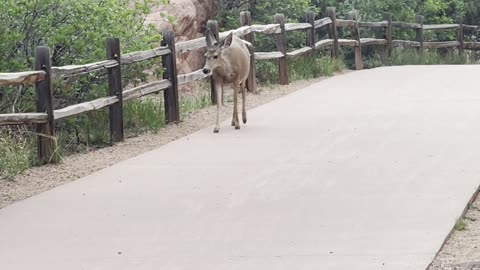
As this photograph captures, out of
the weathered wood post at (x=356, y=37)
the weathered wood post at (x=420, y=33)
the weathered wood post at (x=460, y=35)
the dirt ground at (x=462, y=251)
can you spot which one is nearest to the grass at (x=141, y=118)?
the dirt ground at (x=462, y=251)

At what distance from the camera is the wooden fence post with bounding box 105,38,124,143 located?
1355cm

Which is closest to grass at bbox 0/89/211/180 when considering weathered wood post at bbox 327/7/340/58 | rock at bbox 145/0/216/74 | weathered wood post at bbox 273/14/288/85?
weathered wood post at bbox 273/14/288/85

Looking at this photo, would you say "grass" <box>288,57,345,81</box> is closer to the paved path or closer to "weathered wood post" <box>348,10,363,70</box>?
"weathered wood post" <box>348,10,363,70</box>

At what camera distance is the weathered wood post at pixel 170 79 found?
50.8ft

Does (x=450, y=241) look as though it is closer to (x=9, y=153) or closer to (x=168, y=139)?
(x=9, y=153)

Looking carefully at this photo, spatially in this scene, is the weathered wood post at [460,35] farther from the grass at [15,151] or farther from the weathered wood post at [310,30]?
the grass at [15,151]

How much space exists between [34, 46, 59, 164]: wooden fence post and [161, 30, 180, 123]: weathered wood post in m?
3.66

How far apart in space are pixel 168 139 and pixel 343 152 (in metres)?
2.86

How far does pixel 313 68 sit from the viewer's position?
22.8 m

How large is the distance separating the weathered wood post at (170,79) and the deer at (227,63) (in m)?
0.86

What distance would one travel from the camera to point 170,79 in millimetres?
15578

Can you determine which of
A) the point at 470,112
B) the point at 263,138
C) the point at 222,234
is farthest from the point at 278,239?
the point at 470,112

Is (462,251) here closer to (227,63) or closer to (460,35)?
(227,63)

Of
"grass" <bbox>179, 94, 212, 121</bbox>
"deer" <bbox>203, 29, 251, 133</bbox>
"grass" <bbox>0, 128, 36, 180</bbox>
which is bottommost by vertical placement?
"grass" <bbox>179, 94, 212, 121</bbox>
